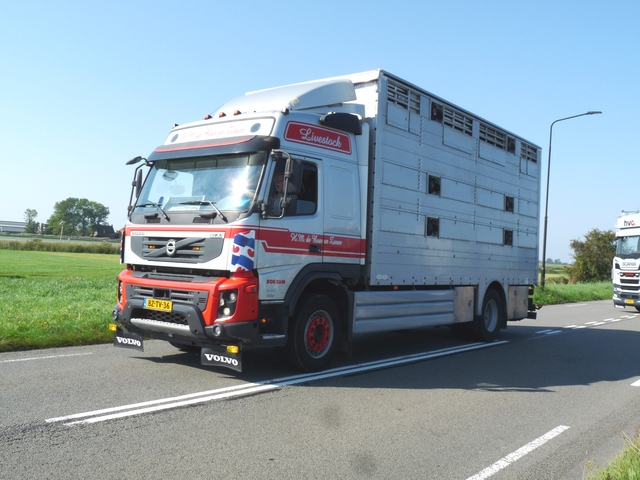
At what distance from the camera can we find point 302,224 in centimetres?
754

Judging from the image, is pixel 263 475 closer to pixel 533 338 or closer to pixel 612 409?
pixel 612 409

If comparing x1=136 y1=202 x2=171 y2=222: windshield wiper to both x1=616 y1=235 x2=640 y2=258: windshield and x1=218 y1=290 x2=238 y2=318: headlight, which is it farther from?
x1=616 y1=235 x2=640 y2=258: windshield

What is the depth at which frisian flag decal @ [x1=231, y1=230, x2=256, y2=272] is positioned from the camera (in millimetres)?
6785

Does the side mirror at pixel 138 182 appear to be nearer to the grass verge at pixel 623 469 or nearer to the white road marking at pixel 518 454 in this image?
the white road marking at pixel 518 454

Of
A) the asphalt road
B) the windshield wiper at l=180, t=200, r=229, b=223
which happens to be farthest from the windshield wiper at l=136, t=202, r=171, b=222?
the asphalt road

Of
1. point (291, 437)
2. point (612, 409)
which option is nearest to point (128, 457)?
point (291, 437)

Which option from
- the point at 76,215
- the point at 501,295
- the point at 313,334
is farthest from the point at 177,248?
the point at 76,215

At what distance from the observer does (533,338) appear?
12.9 m

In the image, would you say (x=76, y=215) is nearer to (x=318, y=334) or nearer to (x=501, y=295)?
(x=501, y=295)

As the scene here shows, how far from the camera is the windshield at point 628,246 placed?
21422mm

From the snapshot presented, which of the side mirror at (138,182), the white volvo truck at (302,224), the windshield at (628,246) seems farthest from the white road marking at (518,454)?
the windshield at (628,246)

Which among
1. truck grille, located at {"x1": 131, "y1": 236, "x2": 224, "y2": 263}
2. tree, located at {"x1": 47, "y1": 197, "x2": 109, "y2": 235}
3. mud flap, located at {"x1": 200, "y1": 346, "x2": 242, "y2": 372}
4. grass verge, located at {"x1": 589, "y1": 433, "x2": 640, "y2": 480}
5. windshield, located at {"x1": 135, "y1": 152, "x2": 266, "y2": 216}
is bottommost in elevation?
grass verge, located at {"x1": 589, "y1": 433, "x2": 640, "y2": 480}

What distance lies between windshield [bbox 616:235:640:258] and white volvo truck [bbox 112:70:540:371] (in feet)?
43.8

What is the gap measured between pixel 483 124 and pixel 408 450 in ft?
26.7
